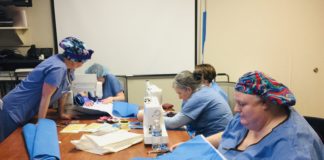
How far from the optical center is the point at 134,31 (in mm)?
3723

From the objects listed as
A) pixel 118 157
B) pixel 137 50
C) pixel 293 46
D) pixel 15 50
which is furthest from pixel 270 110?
pixel 15 50

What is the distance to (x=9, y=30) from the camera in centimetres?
366

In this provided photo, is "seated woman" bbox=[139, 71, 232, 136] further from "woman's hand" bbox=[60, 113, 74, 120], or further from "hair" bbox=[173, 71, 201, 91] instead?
"woman's hand" bbox=[60, 113, 74, 120]

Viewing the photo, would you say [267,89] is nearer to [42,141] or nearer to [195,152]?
[195,152]

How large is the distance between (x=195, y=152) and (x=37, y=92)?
1302 mm

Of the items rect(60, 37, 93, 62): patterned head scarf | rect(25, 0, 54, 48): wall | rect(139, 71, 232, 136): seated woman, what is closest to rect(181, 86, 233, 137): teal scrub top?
rect(139, 71, 232, 136): seated woman

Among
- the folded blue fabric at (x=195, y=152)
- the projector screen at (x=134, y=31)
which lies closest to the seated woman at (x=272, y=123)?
the folded blue fabric at (x=195, y=152)

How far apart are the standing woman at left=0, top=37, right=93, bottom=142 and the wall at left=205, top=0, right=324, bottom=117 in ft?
7.45

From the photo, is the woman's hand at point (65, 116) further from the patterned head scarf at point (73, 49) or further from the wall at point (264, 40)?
the wall at point (264, 40)

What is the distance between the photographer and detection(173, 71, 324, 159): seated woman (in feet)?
3.53

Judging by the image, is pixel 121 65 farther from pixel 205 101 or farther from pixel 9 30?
pixel 205 101

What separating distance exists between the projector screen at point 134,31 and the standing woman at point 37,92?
1623 mm

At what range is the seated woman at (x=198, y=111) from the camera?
200 cm

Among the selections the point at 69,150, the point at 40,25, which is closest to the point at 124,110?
the point at 69,150
